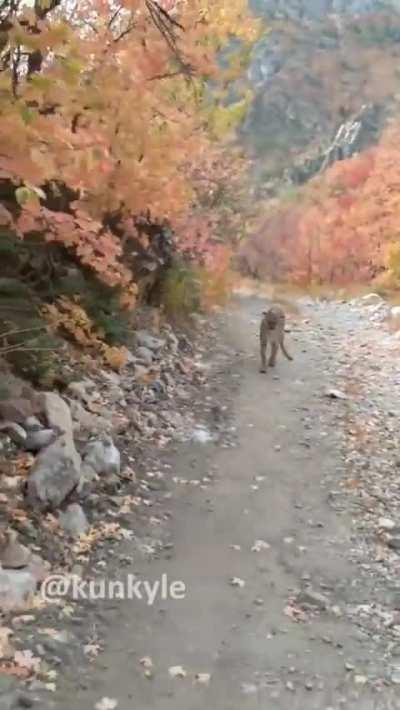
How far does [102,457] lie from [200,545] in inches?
47.0

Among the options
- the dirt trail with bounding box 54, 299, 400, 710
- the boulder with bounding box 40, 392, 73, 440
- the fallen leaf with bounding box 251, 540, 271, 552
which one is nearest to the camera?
the dirt trail with bounding box 54, 299, 400, 710

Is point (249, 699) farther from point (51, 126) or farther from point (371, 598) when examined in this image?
point (51, 126)

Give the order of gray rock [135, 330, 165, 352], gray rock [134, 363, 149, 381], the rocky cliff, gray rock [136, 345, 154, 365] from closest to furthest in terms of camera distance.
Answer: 1. gray rock [134, 363, 149, 381]
2. gray rock [136, 345, 154, 365]
3. gray rock [135, 330, 165, 352]
4. the rocky cliff

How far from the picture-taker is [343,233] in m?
36.2

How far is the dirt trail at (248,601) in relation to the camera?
4.65m

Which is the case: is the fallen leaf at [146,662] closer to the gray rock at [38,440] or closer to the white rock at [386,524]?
the gray rock at [38,440]

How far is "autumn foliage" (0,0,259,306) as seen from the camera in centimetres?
434

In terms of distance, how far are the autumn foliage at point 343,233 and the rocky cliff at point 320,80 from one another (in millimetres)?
51691

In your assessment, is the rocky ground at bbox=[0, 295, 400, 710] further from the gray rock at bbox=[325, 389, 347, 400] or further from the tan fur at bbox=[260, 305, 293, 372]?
the tan fur at bbox=[260, 305, 293, 372]

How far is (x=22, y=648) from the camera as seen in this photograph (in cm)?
470

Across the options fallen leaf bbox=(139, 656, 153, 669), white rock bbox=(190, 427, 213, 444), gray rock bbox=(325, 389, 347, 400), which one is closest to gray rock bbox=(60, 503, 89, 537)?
fallen leaf bbox=(139, 656, 153, 669)

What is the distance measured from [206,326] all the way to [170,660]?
10.2 m

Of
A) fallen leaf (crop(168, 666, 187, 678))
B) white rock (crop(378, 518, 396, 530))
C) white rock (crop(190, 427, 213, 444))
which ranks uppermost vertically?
white rock (crop(190, 427, 213, 444))

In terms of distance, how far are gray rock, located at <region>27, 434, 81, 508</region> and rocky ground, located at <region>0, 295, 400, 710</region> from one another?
1 centimetres
